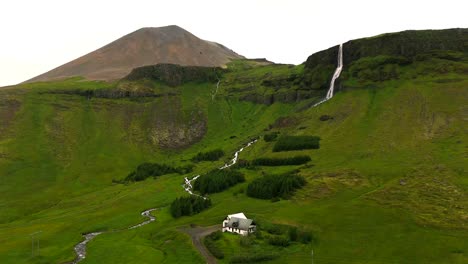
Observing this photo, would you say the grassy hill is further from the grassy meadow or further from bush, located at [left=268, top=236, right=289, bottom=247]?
bush, located at [left=268, top=236, right=289, bottom=247]

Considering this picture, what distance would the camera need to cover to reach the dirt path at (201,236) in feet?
300

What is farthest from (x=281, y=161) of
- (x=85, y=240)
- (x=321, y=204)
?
(x=85, y=240)

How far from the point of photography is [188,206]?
431 feet

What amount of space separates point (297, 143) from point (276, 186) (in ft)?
182

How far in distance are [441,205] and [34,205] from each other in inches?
5618

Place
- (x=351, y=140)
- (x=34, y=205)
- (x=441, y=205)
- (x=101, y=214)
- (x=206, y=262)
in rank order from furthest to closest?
(x=351, y=140)
(x=34, y=205)
(x=101, y=214)
(x=441, y=205)
(x=206, y=262)

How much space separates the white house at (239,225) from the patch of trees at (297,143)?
8574cm

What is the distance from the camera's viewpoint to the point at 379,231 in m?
102

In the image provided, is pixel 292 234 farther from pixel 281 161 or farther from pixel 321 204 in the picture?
pixel 281 161

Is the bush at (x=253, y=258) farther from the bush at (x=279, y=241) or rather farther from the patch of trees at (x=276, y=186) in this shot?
the patch of trees at (x=276, y=186)

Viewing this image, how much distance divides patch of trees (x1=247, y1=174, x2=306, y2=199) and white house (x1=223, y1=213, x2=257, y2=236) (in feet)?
99.0

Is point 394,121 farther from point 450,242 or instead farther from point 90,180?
point 90,180

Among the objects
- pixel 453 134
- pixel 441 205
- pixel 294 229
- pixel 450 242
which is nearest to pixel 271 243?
pixel 294 229

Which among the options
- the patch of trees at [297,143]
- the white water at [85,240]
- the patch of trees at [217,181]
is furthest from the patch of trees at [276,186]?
the patch of trees at [297,143]
